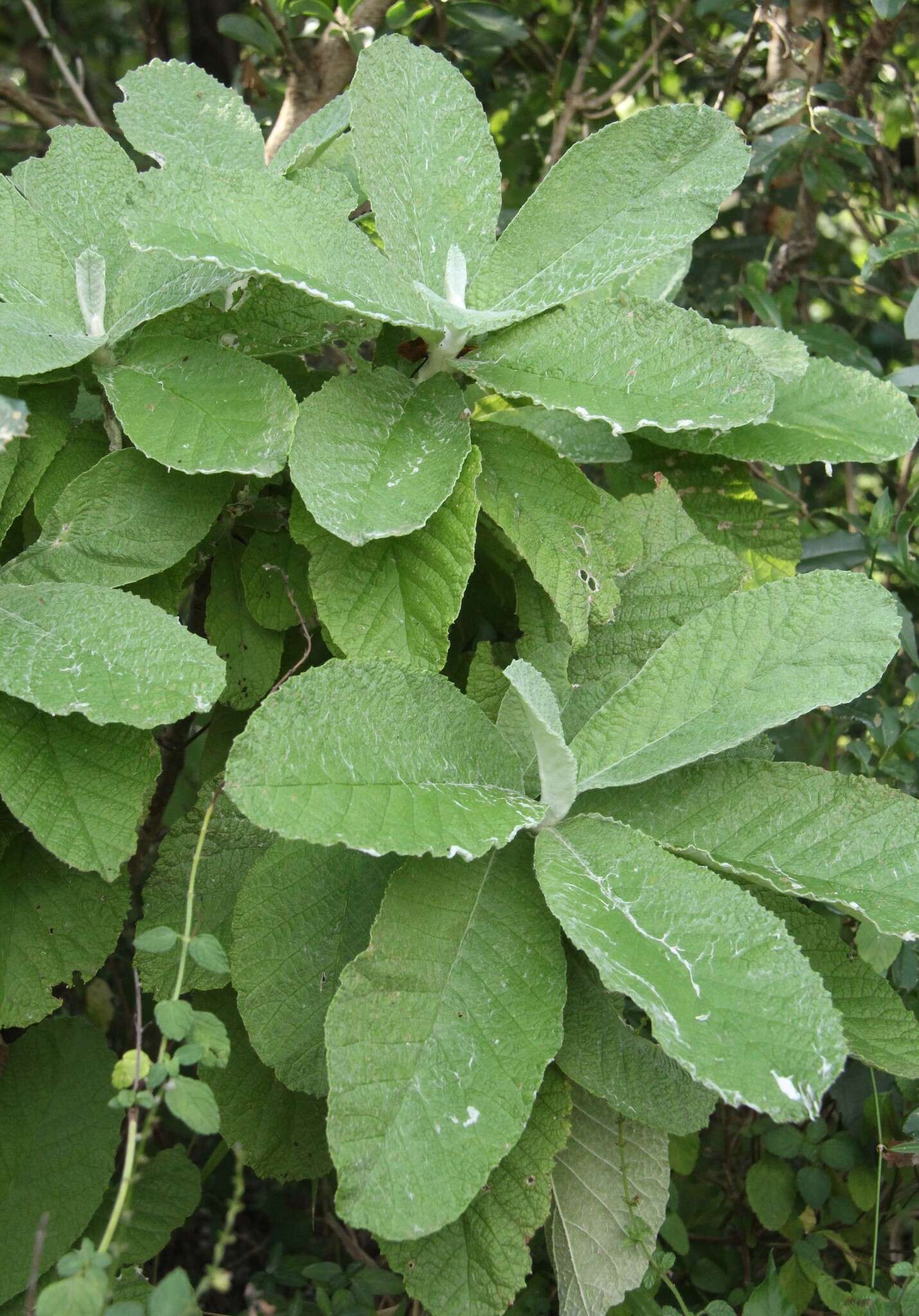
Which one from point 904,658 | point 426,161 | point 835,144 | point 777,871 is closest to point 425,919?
point 777,871

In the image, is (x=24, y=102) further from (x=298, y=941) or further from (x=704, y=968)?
(x=704, y=968)

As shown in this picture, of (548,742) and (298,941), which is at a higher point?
(548,742)

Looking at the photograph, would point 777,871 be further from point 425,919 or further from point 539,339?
point 539,339

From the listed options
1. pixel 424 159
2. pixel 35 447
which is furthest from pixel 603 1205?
pixel 424 159

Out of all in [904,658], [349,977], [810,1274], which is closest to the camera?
[349,977]

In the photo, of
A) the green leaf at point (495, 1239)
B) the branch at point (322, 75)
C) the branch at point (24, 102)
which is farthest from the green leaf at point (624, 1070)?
the branch at point (24, 102)
